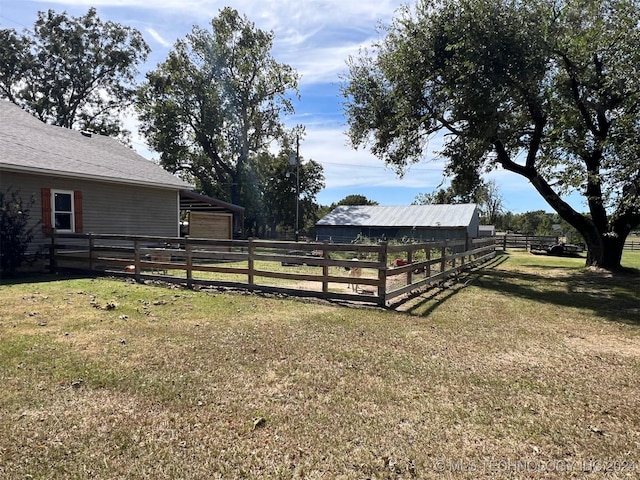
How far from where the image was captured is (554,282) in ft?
39.3

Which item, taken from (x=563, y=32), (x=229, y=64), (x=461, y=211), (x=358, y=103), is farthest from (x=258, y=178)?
(x=563, y=32)

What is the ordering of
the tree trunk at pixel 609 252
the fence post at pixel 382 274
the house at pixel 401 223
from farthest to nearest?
the house at pixel 401 223 → the tree trunk at pixel 609 252 → the fence post at pixel 382 274

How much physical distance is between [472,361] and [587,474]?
1.95 metres

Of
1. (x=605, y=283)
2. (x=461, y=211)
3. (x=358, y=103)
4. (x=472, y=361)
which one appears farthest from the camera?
(x=461, y=211)

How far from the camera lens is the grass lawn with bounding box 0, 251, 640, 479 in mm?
2537

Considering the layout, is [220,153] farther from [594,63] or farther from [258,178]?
[594,63]

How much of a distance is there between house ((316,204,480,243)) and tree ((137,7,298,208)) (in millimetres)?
10197

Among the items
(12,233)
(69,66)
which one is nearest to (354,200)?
(69,66)

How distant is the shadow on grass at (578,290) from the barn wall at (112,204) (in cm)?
1061

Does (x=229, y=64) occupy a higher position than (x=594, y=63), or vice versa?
(x=229, y=64)

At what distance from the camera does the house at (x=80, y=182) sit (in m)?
→ 11.0

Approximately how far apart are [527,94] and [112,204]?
13.5 metres

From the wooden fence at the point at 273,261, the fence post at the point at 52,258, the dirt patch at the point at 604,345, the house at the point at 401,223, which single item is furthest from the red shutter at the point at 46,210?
the house at the point at 401,223

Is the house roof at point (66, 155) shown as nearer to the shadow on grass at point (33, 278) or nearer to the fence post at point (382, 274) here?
the shadow on grass at point (33, 278)
